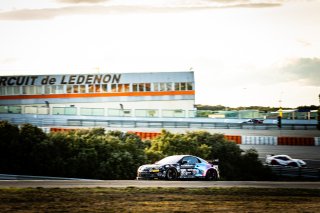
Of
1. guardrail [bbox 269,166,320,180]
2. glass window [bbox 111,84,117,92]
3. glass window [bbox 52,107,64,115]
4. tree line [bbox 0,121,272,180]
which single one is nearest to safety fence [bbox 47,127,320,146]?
tree line [bbox 0,121,272,180]

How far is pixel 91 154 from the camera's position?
34.8 metres

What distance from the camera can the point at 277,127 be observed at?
53125 millimetres

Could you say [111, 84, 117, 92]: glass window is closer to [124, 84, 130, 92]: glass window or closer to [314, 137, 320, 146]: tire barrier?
[124, 84, 130, 92]: glass window

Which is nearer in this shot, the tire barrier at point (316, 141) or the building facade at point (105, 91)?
the tire barrier at point (316, 141)

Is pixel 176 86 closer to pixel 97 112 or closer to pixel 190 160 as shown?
pixel 97 112

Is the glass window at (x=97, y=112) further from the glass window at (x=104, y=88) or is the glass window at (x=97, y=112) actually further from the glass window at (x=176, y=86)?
the glass window at (x=176, y=86)

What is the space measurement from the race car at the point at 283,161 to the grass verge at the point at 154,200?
21374mm

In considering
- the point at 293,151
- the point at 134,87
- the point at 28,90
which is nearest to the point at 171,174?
the point at 293,151

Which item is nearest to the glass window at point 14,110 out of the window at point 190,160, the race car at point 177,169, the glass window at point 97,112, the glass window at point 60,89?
the glass window at point 97,112

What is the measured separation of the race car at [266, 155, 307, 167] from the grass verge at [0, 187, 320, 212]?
2137 cm

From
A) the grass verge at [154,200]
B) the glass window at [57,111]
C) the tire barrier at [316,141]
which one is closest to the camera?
the grass verge at [154,200]

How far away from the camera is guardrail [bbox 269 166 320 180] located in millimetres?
35725

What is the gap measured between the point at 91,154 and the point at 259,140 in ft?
61.0

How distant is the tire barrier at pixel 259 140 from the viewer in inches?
1900
